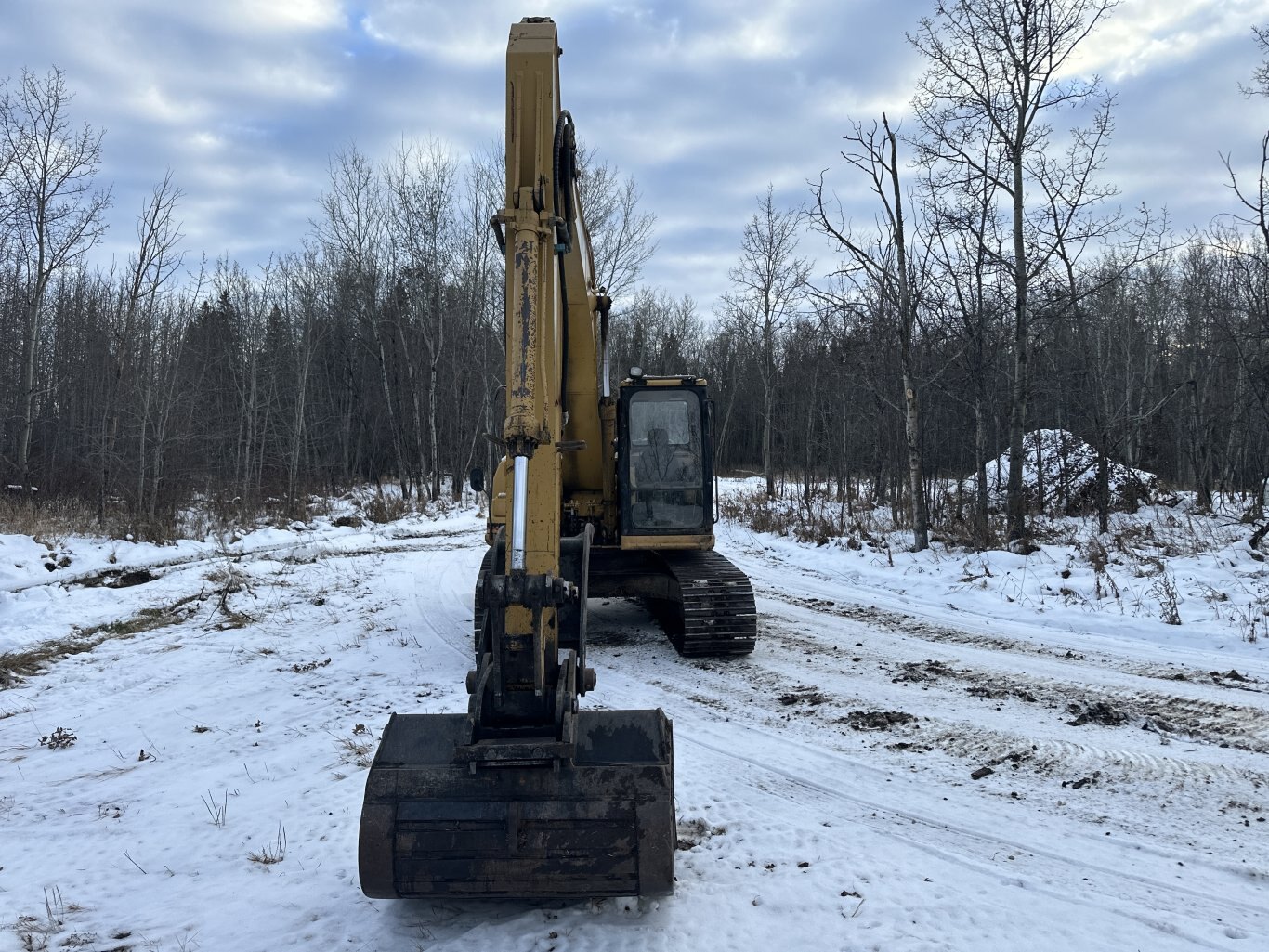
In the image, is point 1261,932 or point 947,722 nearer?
point 1261,932

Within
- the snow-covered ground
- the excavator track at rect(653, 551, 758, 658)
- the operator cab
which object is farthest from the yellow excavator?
the operator cab

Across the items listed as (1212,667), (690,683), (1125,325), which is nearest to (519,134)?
(690,683)

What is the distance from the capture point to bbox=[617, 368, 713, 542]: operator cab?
8289 millimetres

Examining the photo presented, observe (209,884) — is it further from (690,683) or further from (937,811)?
(690,683)

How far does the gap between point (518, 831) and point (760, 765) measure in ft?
7.19

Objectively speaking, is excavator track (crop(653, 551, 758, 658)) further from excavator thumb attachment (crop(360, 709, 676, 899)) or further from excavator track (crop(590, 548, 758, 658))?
excavator thumb attachment (crop(360, 709, 676, 899))

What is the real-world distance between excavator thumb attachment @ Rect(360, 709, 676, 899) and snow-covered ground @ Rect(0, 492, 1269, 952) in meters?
0.23

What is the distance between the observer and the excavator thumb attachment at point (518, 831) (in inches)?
115

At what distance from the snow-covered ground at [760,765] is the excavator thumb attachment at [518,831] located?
23cm

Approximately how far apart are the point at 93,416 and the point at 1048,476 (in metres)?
25.8

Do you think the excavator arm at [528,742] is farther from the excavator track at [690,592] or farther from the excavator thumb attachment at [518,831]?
the excavator track at [690,592]

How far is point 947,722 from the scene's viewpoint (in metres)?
5.41

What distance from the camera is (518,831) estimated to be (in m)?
2.92

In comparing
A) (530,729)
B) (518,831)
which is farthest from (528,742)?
(518,831)
